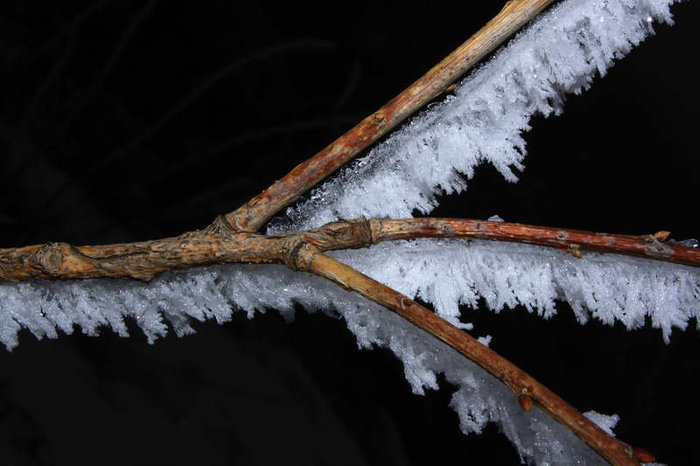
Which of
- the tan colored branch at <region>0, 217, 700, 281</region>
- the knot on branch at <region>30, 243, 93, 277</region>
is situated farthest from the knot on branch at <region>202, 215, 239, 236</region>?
the knot on branch at <region>30, 243, 93, 277</region>

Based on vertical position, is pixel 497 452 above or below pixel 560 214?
below

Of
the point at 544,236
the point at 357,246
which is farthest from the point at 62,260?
the point at 544,236

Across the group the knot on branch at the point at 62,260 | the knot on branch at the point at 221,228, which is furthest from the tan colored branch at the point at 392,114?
the knot on branch at the point at 62,260

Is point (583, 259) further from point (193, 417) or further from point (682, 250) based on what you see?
point (193, 417)

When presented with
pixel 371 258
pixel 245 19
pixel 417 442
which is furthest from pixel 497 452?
pixel 245 19

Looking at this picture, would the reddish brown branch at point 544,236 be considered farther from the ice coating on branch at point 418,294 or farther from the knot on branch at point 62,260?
the knot on branch at point 62,260

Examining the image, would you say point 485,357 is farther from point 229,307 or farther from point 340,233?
point 229,307

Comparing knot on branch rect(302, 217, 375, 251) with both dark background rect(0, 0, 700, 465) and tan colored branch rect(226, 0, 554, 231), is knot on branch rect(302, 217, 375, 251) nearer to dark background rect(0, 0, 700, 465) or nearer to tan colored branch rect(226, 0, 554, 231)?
tan colored branch rect(226, 0, 554, 231)
